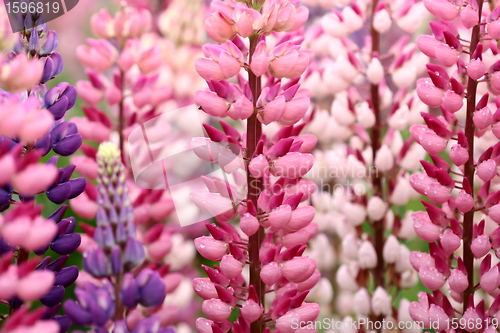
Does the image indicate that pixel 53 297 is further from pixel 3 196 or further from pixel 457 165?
pixel 457 165

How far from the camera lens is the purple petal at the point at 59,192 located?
490mm

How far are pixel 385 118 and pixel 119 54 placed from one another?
0.42 meters

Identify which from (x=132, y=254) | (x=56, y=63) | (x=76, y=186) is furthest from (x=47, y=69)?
(x=132, y=254)

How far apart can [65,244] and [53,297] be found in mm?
51

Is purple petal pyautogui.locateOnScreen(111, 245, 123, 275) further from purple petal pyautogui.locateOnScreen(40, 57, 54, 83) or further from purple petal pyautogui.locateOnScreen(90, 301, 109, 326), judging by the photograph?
purple petal pyautogui.locateOnScreen(40, 57, 54, 83)

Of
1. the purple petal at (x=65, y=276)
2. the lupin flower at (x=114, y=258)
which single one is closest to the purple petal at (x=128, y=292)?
the lupin flower at (x=114, y=258)

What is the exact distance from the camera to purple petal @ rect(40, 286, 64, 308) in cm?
48

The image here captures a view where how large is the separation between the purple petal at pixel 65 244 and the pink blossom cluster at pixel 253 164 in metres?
0.12

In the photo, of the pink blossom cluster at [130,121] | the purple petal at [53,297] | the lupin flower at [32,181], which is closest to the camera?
the lupin flower at [32,181]

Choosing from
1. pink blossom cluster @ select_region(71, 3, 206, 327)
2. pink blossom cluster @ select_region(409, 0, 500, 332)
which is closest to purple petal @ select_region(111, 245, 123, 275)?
pink blossom cluster @ select_region(71, 3, 206, 327)

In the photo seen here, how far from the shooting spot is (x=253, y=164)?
19.0 inches

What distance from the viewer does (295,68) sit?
518mm

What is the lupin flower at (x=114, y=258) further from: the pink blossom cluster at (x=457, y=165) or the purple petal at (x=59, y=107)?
the pink blossom cluster at (x=457, y=165)

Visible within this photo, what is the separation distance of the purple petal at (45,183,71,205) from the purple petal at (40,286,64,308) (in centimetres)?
8
